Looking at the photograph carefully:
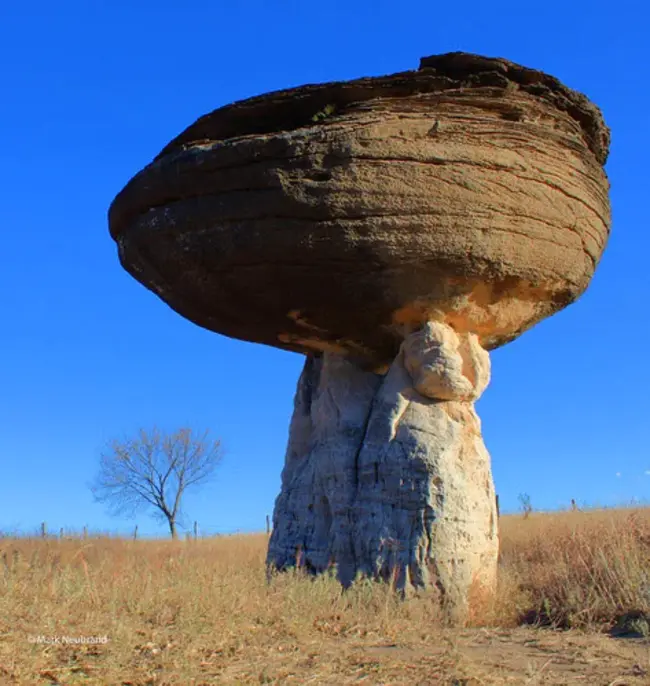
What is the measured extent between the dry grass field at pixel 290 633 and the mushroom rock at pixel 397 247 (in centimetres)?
75

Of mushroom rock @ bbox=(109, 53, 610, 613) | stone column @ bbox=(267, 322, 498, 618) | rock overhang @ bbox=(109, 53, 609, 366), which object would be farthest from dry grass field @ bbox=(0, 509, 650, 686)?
rock overhang @ bbox=(109, 53, 609, 366)

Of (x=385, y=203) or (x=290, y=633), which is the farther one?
(x=385, y=203)

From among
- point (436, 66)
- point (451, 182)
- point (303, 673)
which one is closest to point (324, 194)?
point (451, 182)

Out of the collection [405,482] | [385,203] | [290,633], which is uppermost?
[385,203]

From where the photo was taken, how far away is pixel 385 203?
6.84m

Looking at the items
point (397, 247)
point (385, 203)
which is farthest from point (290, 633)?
point (385, 203)

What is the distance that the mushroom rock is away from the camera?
6.90 metres

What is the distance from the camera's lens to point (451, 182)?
6922 mm

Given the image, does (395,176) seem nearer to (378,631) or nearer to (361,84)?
(361,84)

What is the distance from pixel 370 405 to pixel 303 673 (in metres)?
3.86

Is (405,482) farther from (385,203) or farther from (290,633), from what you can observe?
(385,203)

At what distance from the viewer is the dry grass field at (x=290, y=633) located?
14.2ft

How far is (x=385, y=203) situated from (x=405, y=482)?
2.31 metres

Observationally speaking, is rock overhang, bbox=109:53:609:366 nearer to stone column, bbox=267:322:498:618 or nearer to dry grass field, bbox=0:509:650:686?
stone column, bbox=267:322:498:618
